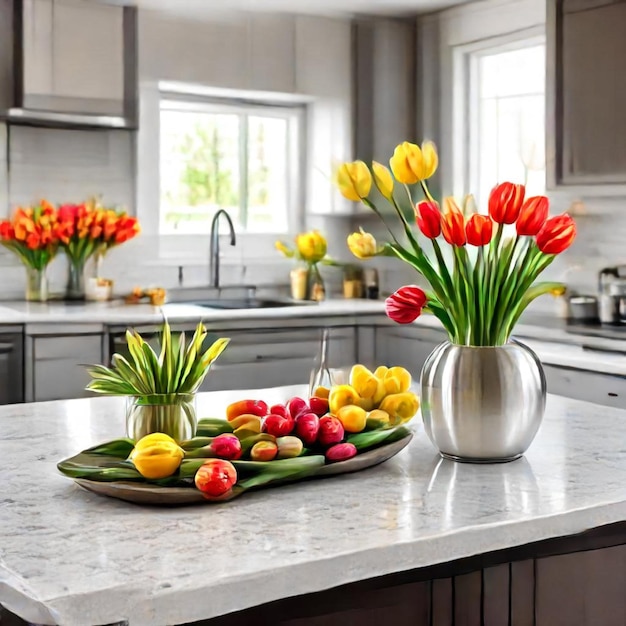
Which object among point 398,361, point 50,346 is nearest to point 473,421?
point 50,346

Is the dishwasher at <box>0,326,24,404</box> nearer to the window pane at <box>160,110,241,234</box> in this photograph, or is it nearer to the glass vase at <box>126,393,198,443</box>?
the window pane at <box>160,110,241,234</box>

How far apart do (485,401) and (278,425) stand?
37 cm

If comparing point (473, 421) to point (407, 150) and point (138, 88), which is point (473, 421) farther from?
point (138, 88)

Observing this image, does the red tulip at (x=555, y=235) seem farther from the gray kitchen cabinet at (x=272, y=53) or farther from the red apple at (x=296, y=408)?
the gray kitchen cabinet at (x=272, y=53)

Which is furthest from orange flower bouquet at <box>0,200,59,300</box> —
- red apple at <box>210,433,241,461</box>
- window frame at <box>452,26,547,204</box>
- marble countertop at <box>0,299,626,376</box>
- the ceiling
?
A: red apple at <box>210,433,241,461</box>

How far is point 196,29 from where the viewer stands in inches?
191

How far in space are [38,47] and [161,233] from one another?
3.69 feet

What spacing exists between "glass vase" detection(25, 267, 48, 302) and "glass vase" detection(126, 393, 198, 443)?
305 centimetres

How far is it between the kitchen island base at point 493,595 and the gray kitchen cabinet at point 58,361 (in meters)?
2.78

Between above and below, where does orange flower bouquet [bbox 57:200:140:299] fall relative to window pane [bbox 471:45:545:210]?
below

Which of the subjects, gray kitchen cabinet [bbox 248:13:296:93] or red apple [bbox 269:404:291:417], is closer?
red apple [bbox 269:404:291:417]

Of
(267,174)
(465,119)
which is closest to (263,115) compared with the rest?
(267,174)

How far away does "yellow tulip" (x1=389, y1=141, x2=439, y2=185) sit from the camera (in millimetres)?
1772

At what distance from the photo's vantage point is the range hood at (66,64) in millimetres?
4359
